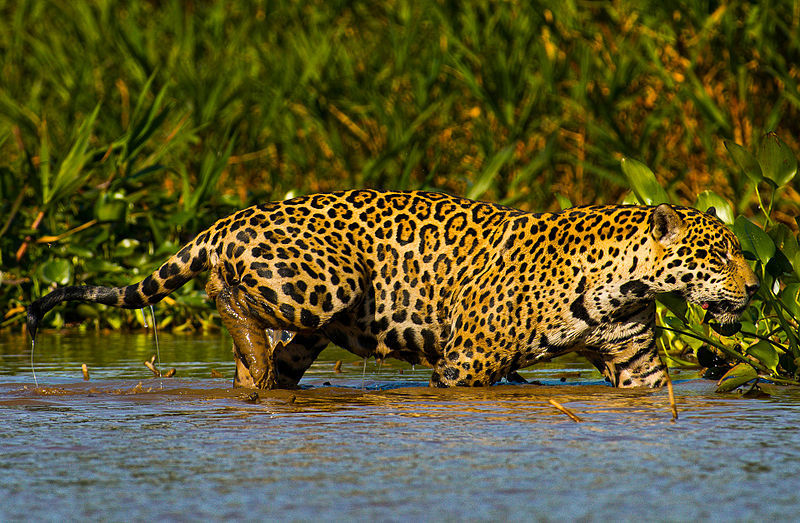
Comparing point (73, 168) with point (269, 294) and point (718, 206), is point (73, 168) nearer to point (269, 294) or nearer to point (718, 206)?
point (269, 294)

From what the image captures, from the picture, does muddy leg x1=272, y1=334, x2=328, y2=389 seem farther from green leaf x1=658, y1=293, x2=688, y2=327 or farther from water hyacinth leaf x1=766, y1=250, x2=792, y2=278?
water hyacinth leaf x1=766, y1=250, x2=792, y2=278

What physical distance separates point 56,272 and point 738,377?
5.33 meters

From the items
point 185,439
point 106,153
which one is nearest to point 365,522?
point 185,439

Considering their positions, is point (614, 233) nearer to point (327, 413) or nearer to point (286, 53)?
point (327, 413)

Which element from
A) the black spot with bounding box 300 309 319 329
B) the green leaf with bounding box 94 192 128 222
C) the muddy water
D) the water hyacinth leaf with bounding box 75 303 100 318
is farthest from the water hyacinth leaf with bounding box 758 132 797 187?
the water hyacinth leaf with bounding box 75 303 100 318

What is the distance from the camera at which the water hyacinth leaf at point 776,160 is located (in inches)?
214

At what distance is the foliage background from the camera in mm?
9117

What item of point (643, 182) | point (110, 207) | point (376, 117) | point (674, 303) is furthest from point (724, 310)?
point (376, 117)

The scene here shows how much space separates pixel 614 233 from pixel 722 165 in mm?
3883

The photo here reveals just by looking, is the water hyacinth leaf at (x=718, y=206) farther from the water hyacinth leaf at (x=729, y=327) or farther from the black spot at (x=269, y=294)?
the black spot at (x=269, y=294)

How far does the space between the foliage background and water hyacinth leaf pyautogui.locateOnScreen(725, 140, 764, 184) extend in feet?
9.19

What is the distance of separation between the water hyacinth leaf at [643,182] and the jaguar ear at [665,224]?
0.61 m

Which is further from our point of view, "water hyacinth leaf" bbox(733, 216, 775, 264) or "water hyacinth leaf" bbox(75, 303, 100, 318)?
"water hyacinth leaf" bbox(75, 303, 100, 318)

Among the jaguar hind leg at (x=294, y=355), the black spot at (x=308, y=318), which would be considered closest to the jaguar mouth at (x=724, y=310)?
the black spot at (x=308, y=318)
